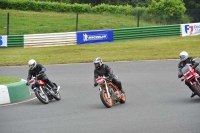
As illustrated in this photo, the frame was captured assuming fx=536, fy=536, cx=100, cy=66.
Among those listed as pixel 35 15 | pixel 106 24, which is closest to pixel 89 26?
pixel 106 24

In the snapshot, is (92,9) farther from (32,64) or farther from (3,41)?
(32,64)

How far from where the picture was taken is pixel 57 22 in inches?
1747

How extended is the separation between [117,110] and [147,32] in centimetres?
2380

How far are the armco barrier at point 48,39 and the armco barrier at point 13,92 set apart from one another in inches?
700

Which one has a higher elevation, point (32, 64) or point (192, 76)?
point (32, 64)

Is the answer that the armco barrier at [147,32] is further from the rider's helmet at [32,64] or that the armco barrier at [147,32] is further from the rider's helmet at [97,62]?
the rider's helmet at [97,62]

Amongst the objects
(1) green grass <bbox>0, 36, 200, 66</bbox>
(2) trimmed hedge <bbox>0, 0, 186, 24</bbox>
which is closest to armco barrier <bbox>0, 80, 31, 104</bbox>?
(1) green grass <bbox>0, 36, 200, 66</bbox>

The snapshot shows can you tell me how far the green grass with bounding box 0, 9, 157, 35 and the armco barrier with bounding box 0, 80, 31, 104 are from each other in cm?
2328

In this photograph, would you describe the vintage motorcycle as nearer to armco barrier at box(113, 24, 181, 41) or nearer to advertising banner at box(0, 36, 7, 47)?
advertising banner at box(0, 36, 7, 47)

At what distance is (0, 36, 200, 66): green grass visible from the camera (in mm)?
29750

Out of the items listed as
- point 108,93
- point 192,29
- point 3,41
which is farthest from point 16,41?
point 108,93

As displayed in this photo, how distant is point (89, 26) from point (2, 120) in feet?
99.2

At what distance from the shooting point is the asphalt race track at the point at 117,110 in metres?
12.0

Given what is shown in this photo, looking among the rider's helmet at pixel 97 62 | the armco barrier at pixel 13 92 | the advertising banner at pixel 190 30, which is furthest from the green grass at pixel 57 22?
the rider's helmet at pixel 97 62
